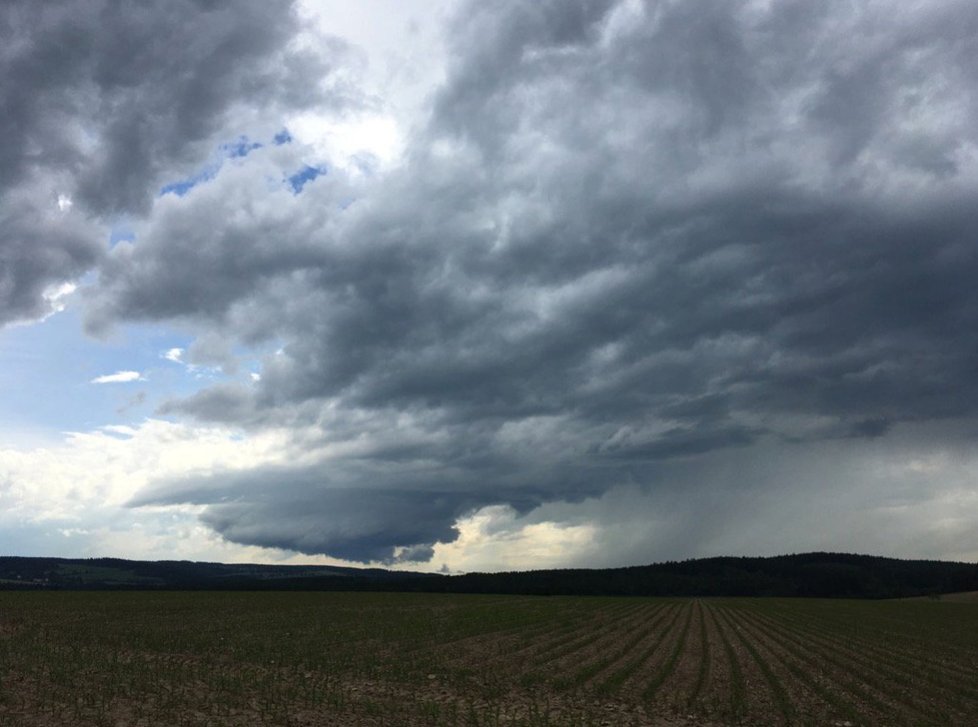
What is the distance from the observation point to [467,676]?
32.9 m

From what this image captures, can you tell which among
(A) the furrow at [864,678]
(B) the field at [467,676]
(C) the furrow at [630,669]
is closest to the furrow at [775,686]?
(B) the field at [467,676]

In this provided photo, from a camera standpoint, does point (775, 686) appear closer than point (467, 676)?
Yes

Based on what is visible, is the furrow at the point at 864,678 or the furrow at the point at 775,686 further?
the furrow at the point at 864,678

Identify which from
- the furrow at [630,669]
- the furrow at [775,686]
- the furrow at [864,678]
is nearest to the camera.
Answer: the furrow at [775,686]

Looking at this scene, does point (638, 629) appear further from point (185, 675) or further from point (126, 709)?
point (126, 709)

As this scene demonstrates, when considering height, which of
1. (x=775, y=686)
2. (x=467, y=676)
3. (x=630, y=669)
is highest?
(x=775, y=686)

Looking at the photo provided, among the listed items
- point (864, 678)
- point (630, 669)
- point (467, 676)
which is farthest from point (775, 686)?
point (467, 676)

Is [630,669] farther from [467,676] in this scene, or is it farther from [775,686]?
[467,676]

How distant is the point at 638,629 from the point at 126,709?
4734 centimetres

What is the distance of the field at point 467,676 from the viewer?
80.5 ft

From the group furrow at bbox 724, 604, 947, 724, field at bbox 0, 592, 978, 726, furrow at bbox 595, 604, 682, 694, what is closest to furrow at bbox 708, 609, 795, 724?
field at bbox 0, 592, 978, 726

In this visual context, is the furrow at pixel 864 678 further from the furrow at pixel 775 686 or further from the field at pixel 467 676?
the furrow at pixel 775 686

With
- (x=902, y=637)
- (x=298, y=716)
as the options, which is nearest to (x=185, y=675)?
(x=298, y=716)

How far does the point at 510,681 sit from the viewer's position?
104 ft
